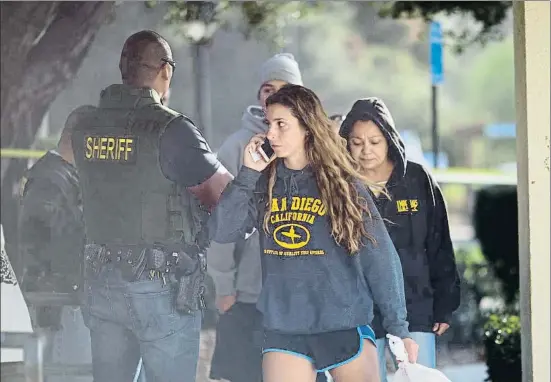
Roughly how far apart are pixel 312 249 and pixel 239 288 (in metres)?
0.56

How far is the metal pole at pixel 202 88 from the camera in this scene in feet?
13.9

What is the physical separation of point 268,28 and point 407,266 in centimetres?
155

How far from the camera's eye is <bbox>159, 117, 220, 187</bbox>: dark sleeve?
3.96m

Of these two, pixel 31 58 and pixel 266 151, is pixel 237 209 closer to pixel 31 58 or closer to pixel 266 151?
pixel 266 151

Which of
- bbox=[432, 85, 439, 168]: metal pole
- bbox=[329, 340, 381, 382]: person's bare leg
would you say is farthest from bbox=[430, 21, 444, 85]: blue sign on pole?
bbox=[329, 340, 381, 382]: person's bare leg

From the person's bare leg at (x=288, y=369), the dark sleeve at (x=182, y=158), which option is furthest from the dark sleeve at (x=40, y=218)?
the person's bare leg at (x=288, y=369)

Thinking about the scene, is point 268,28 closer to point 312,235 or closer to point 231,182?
point 231,182

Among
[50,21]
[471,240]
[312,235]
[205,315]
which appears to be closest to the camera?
[312,235]

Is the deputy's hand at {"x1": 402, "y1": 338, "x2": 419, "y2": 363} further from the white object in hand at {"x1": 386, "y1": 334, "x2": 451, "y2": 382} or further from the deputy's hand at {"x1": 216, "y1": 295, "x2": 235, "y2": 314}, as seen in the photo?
the deputy's hand at {"x1": 216, "y1": 295, "x2": 235, "y2": 314}


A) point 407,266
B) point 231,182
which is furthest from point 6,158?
point 407,266

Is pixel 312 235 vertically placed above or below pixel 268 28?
below

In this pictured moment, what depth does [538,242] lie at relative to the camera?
4.16 m

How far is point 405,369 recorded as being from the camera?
401 cm

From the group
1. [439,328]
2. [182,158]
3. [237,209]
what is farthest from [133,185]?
[439,328]
